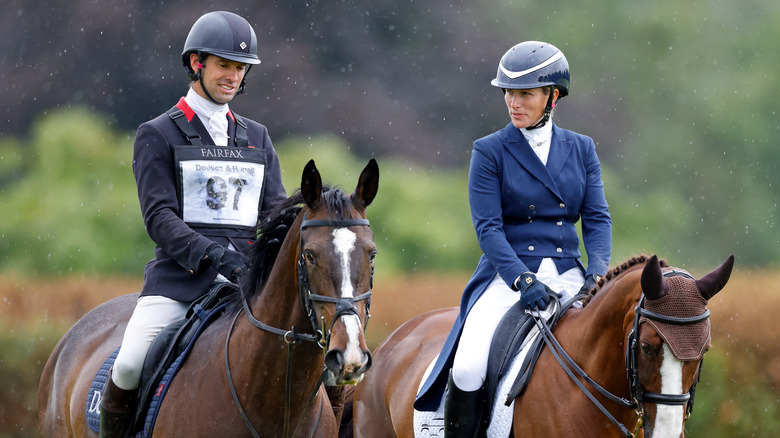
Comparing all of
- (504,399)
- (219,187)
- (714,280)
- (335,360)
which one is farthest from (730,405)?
(335,360)

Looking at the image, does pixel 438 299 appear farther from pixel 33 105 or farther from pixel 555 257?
pixel 555 257

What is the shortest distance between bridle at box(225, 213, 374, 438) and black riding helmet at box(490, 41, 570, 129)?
137cm

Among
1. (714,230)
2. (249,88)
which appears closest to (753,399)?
(714,230)

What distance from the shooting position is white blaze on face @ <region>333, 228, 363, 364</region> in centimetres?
351

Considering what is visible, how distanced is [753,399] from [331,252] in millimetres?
7761

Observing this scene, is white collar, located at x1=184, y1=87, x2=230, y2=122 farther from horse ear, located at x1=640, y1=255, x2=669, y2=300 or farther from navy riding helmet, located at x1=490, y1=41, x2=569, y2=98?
horse ear, located at x1=640, y1=255, x2=669, y2=300

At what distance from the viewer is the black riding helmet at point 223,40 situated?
4812 mm

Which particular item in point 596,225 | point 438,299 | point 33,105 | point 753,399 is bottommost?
point 753,399

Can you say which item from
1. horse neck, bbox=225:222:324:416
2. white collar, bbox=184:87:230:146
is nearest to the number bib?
white collar, bbox=184:87:230:146

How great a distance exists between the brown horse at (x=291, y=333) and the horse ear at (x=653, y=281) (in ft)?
3.55

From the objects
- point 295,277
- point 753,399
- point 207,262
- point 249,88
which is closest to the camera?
point 295,277

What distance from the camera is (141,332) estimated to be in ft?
15.1

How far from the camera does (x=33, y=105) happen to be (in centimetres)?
1161

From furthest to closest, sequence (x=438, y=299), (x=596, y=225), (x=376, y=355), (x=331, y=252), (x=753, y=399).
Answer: (x=438, y=299) < (x=753, y=399) < (x=376, y=355) < (x=596, y=225) < (x=331, y=252)
